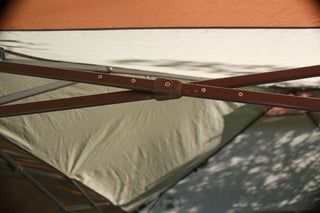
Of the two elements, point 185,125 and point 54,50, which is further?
point 185,125

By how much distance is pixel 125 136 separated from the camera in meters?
3.04

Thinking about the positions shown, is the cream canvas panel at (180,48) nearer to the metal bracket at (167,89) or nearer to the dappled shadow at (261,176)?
the metal bracket at (167,89)

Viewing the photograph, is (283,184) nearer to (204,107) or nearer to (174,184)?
(174,184)

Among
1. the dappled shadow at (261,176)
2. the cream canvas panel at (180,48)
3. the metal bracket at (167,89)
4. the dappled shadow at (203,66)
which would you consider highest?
the cream canvas panel at (180,48)

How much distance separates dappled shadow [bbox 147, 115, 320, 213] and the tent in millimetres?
230

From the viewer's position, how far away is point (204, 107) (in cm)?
304

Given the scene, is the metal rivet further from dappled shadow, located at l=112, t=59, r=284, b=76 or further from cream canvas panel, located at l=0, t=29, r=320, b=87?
dappled shadow, located at l=112, t=59, r=284, b=76

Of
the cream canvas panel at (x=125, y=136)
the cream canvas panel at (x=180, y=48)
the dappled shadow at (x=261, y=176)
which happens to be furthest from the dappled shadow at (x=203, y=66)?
the dappled shadow at (x=261, y=176)

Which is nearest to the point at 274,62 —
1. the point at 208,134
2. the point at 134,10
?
the point at 134,10

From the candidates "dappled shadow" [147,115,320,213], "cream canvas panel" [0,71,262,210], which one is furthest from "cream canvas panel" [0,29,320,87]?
"dappled shadow" [147,115,320,213]

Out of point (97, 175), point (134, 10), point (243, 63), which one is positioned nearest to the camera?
point (134, 10)

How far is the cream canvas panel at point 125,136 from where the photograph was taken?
8.93 ft

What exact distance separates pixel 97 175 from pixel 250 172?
1.39 m

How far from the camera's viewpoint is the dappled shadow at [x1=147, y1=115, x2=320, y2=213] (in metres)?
3.56
